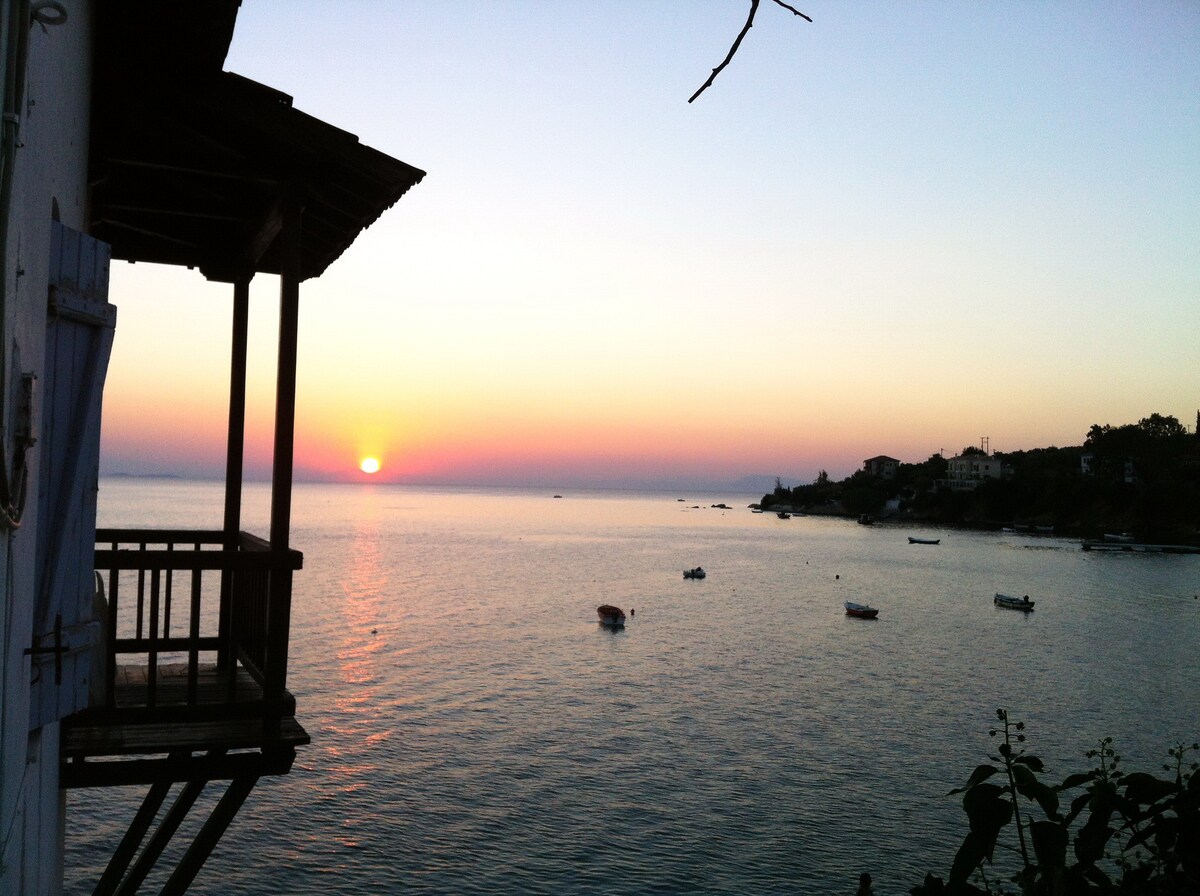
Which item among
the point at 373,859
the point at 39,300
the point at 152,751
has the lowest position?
the point at 373,859

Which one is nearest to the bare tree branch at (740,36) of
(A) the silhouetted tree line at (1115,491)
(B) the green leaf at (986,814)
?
(B) the green leaf at (986,814)

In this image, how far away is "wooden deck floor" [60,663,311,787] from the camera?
5.77 metres

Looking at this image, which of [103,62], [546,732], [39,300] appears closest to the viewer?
[39,300]

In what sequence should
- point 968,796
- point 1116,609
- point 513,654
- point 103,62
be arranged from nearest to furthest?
point 968,796, point 103,62, point 513,654, point 1116,609

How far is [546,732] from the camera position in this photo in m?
32.2

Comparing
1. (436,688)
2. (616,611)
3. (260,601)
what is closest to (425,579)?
(616,611)

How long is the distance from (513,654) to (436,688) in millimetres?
7721

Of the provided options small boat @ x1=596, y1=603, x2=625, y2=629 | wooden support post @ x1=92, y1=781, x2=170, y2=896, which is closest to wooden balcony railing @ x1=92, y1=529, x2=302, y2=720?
wooden support post @ x1=92, y1=781, x2=170, y2=896

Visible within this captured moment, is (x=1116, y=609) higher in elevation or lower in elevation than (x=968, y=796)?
lower

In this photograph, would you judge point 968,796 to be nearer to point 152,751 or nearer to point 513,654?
point 152,751

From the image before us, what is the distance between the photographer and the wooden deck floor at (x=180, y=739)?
577 centimetres

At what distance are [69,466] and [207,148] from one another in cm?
320

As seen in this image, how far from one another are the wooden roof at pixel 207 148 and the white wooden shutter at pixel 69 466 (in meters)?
1.98

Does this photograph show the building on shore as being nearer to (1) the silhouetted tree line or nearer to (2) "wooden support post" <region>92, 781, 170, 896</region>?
(2) "wooden support post" <region>92, 781, 170, 896</region>
